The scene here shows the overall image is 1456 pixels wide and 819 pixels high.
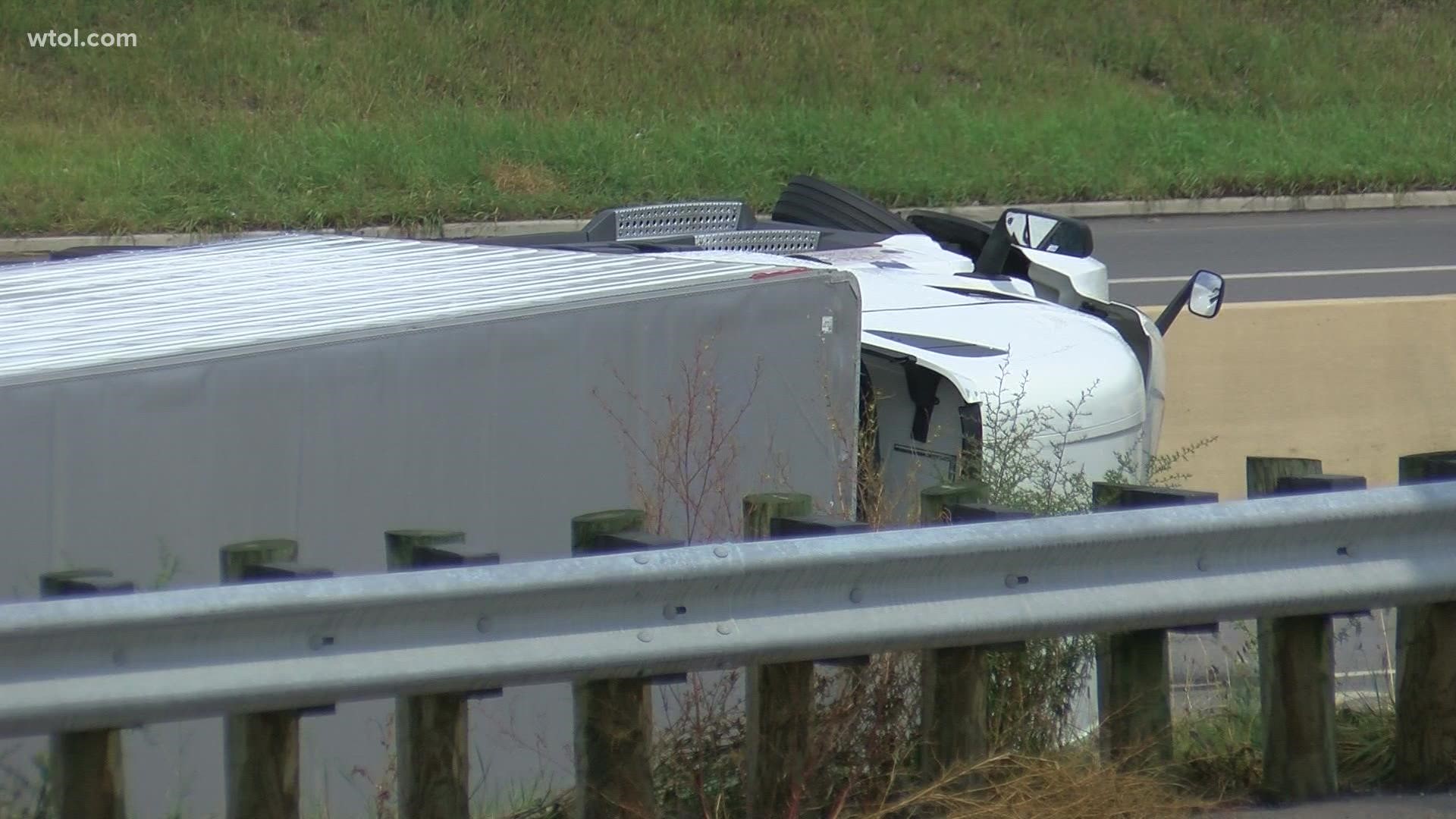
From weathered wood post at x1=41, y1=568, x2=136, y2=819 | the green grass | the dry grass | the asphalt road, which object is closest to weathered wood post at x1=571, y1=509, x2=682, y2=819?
the dry grass

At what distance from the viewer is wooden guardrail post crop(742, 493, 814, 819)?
3.42 m

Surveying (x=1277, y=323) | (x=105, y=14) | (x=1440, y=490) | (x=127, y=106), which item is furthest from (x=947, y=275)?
(x=105, y=14)

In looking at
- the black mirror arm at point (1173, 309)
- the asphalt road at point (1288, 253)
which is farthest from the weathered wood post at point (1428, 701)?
the asphalt road at point (1288, 253)

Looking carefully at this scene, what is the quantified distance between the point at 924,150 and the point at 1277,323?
13.0m

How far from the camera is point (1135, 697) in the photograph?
12.0 feet

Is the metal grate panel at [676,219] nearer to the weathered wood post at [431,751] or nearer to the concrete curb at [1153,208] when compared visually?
the weathered wood post at [431,751]

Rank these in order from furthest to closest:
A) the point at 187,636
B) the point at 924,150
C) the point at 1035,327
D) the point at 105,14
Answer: the point at 105,14 < the point at 924,150 < the point at 1035,327 < the point at 187,636

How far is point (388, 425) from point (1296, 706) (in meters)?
2.11

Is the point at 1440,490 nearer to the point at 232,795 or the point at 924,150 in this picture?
the point at 232,795

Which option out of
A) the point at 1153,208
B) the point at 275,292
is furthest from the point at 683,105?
the point at 275,292

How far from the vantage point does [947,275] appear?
667cm

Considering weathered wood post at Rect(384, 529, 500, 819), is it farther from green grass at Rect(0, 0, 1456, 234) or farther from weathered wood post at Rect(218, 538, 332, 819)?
green grass at Rect(0, 0, 1456, 234)

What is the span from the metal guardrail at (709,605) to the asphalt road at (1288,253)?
448 inches

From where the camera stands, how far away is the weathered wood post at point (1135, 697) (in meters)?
3.64
